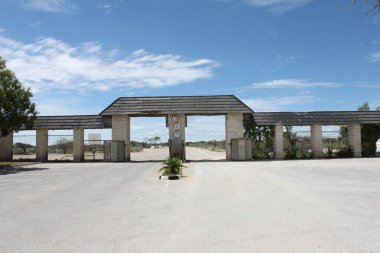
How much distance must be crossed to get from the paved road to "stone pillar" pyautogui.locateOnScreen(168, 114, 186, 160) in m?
18.8

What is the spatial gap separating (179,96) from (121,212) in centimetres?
2561

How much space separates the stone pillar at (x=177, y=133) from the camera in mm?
32281

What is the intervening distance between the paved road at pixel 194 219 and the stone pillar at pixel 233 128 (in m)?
19.7

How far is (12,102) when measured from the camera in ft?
83.0

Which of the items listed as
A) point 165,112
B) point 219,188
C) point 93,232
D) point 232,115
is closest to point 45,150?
point 165,112

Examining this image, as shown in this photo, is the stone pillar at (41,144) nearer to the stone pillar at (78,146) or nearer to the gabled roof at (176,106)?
the stone pillar at (78,146)

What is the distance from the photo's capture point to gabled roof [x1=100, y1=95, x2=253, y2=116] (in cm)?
3297

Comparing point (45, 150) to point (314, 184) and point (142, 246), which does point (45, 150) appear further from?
point (142, 246)

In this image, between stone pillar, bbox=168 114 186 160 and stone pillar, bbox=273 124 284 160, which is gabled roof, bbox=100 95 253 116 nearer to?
stone pillar, bbox=168 114 186 160

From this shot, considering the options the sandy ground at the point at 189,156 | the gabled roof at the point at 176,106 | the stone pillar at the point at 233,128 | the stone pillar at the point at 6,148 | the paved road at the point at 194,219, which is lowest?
Result: the paved road at the point at 194,219

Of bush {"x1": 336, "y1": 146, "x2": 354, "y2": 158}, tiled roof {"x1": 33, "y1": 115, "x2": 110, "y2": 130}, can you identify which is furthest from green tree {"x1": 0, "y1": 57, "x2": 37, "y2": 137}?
bush {"x1": 336, "y1": 146, "x2": 354, "y2": 158}

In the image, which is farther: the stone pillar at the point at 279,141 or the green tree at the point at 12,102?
the stone pillar at the point at 279,141

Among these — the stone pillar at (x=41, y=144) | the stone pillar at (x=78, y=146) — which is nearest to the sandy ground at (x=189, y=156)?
the stone pillar at (x=78, y=146)

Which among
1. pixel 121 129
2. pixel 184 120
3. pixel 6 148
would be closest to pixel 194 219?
pixel 184 120
